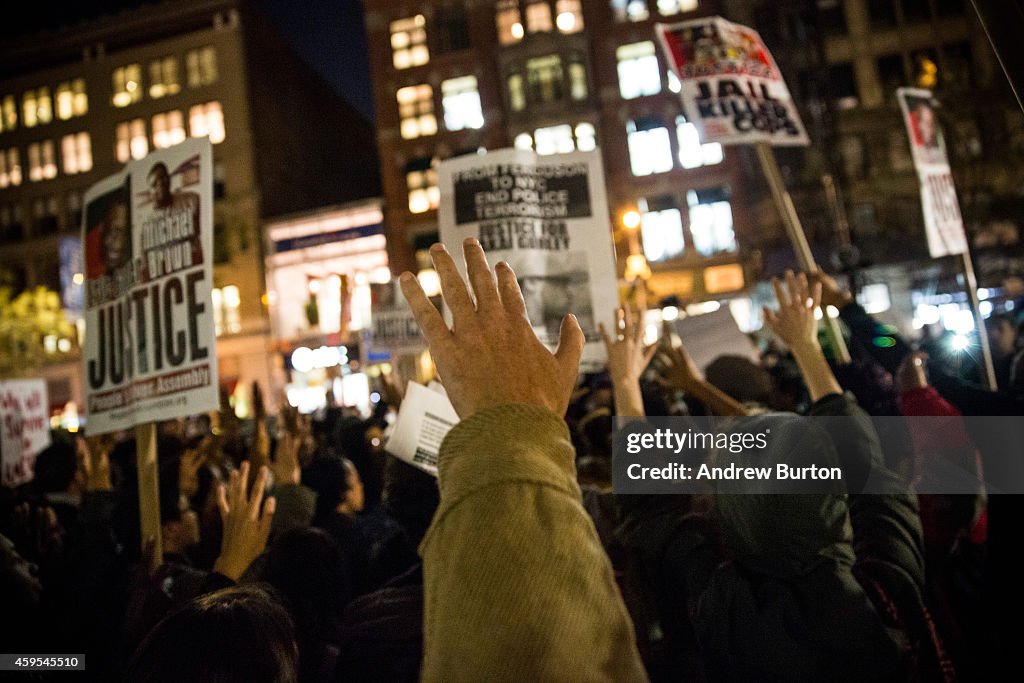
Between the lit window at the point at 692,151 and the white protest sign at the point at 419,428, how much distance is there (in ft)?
97.8

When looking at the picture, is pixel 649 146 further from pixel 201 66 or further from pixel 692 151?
pixel 201 66

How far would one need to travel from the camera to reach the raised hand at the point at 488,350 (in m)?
1.17

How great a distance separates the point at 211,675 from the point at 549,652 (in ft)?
4.09

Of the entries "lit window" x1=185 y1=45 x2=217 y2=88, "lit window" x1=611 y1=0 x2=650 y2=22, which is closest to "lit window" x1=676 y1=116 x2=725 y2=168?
"lit window" x1=611 y1=0 x2=650 y2=22

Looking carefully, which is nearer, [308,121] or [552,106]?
[552,106]

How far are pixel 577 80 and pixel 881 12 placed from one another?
12.9m

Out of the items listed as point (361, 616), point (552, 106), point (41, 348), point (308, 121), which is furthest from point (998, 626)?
point (308, 121)

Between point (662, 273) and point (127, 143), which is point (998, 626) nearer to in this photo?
point (662, 273)

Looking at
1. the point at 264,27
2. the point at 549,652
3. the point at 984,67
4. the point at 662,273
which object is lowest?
the point at 549,652

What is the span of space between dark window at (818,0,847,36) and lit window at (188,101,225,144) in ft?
95.9

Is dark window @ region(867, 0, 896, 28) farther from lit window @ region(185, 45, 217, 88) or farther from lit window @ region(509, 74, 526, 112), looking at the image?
lit window @ region(185, 45, 217, 88)

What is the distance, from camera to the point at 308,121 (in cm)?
4444

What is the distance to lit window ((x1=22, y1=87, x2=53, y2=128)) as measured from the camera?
39500 millimetres

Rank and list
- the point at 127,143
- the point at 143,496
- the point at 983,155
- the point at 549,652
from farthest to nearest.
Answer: the point at 127,143 → the point at 983,155 → the point at 143,496 → the point at 549,652
